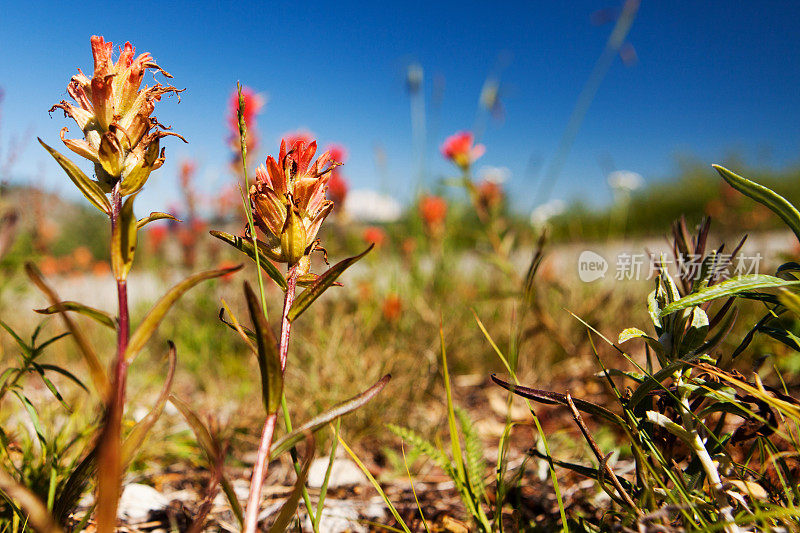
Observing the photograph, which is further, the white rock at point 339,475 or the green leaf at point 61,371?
the white rock at point 339,475

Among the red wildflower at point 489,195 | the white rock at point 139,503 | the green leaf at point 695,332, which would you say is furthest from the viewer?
the red wildflower at point 489,195

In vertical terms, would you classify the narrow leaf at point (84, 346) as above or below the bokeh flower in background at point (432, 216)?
below

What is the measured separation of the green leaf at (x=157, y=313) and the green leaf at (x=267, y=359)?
0.06 metres

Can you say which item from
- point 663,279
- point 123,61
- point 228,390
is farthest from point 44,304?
point 663,279

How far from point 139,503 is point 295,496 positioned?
0.63 m

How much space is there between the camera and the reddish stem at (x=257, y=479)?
51 cm

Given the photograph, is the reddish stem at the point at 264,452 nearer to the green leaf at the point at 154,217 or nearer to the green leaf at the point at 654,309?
the green leaf at the point at 154,217

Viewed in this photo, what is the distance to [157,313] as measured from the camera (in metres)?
0.52

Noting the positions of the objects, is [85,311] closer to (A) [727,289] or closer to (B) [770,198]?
(A) [727,289]

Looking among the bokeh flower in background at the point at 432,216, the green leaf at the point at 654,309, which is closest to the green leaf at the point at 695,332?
the green leaf at the point at 654,309

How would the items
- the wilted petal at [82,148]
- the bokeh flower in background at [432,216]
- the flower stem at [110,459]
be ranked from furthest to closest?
the bokeh flower in background at [432,216] → the wilted petal at [82,148] → the flower stem at [110,459]

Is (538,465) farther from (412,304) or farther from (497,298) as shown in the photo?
(412,304)

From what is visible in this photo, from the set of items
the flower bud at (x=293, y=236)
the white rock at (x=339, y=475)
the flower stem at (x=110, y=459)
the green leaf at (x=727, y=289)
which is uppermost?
the flower bud at (x=293, y=236)

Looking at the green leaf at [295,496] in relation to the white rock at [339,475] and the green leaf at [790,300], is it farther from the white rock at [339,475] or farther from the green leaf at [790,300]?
the white rock at [339,475]
